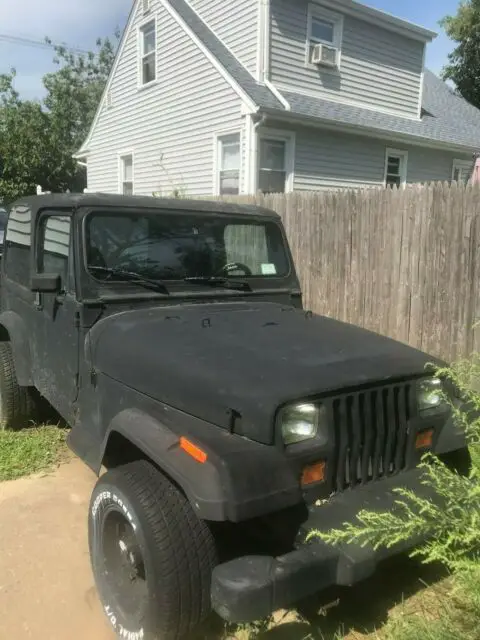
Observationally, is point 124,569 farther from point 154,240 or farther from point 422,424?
point 154,240

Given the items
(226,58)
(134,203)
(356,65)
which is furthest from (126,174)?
(134,203)

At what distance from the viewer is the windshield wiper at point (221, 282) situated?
3.55 metres

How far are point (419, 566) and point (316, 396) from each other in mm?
1318

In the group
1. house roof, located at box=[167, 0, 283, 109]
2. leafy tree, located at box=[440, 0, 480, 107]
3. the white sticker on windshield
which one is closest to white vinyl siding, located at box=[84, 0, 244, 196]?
house roof, located at box=[167, 0, 283, 109]

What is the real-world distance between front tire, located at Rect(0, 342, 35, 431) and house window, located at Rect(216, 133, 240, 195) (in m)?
8.48

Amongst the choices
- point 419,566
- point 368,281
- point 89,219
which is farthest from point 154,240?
point 368,281

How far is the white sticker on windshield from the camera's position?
12.7 ft

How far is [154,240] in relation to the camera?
346 cm

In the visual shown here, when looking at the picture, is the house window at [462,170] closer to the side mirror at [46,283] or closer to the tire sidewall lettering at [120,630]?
the side mirror at [46,283]

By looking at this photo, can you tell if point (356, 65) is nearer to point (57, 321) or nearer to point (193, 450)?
point (57, 321)

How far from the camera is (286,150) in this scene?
40.1 feet

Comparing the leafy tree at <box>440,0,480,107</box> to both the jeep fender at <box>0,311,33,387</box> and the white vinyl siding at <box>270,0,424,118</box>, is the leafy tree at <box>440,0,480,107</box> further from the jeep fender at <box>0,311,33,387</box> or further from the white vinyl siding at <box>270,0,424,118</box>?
the jeep fender at <box>0,311,33,387</box>

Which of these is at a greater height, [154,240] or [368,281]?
[154,240]

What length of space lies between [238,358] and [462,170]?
15997 mm
